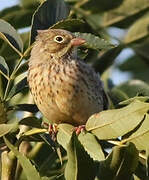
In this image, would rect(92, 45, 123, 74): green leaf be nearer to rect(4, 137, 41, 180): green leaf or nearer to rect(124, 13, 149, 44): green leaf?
rect(124, 13, 149, 44): green leaf

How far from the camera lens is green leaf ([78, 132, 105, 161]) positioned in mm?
2958

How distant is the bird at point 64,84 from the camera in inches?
181

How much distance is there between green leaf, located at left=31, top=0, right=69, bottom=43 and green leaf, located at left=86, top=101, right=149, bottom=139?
0.88 m

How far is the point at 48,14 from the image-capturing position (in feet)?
12.5

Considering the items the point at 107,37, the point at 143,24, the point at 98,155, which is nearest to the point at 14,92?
the point at 98,155

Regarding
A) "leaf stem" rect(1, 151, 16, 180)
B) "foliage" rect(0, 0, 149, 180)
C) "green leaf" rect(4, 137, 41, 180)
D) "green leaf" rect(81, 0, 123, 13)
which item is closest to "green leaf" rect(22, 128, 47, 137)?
"foliage" rect(0, 0, 149, 180)

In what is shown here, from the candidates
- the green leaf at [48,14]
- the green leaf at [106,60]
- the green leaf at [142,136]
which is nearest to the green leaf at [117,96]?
the green leaf at [106,60]

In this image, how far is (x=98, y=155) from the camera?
2969 mm

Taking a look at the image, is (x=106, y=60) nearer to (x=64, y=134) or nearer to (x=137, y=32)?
(x=137, y=32)

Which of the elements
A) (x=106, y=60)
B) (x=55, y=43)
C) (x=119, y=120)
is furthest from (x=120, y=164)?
(x=55, y=43)

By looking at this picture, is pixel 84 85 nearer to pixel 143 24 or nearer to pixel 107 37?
pixel 107 37

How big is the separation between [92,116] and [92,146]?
0.28 metres

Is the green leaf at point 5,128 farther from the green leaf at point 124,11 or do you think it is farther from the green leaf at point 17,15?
the green leaf at point 124,11

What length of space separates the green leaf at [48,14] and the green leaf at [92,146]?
0.90 meters
